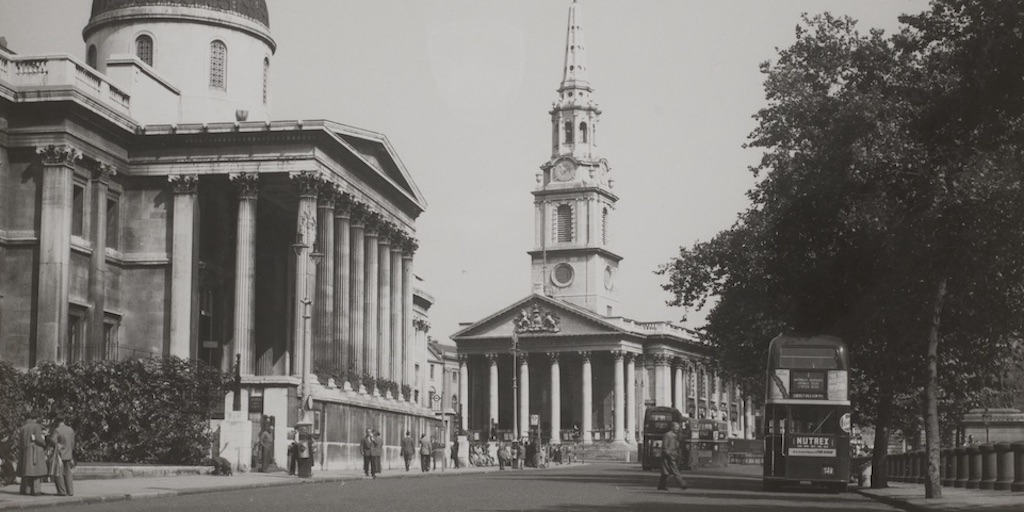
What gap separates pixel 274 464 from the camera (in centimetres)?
4850

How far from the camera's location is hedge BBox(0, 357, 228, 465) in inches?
1816

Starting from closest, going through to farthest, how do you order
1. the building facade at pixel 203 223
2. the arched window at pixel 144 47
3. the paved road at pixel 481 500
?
the paved road at pixel 481 500 < the building facade at pixel 203 223 < the arched window at pixel 144 47

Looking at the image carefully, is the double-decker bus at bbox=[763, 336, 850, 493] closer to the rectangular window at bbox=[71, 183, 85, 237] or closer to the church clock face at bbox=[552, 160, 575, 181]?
the rectangular window at bbox=[71, 183, 85, 237]

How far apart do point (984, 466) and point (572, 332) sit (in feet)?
327

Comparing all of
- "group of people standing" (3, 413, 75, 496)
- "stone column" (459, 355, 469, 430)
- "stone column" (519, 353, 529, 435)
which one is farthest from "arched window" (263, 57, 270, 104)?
"stone column" (459, 355, 469, 430)

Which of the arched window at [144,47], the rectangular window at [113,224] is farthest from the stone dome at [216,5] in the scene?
the rectangular window at [113,224]

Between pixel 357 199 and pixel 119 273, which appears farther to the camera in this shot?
pixel 357 199

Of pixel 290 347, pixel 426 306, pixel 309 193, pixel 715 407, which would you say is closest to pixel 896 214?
pixel 309 193

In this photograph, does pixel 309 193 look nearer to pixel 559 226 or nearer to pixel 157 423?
pixel 157 423

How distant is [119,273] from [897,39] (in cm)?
3226

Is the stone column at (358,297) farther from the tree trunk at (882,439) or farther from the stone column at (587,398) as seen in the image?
the stone column at (587,398)

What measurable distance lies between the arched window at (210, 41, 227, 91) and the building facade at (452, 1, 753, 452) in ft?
228

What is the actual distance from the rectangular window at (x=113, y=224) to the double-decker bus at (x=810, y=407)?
28.0 metres

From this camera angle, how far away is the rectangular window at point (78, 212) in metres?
51.9
